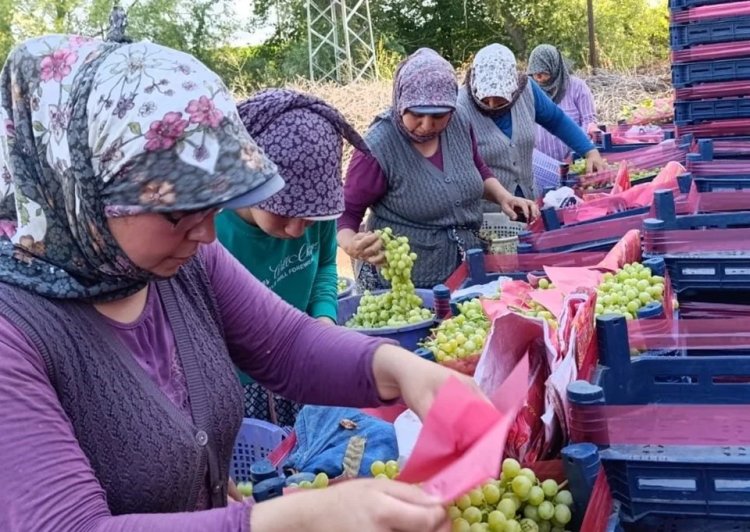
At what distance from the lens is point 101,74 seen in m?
1.11

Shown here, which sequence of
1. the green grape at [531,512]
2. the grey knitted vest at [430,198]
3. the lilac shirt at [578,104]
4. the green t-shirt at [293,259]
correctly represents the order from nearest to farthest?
the green grape at [531,512] < the green t-shirt at [293,259] < the grey knitted vest at [430,198] < the lilac shirt at [578,104]

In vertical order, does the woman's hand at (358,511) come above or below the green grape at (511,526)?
above

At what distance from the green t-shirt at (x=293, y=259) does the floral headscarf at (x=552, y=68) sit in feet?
13.3

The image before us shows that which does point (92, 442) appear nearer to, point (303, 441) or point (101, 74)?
point (101, 74)

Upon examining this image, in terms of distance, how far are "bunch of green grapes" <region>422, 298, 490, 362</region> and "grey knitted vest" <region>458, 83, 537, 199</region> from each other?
190 centimetres

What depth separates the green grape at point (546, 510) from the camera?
137 centimetres

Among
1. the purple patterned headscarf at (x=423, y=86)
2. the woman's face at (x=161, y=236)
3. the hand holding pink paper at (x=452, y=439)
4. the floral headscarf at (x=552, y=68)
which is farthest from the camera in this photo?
the floral headscarf at (x=552, y=68)

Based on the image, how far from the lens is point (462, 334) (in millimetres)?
2133

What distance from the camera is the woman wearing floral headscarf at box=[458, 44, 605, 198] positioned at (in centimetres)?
412

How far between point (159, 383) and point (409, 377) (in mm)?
423

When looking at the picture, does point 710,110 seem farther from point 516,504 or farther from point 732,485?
point 516,504

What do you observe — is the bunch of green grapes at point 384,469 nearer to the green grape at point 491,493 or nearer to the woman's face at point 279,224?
the green grape at point 491,493

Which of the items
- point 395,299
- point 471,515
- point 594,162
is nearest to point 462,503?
point 471,515

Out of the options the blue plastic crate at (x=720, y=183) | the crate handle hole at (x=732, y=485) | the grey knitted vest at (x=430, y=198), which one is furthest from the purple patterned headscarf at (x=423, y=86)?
the crate handle hole at (x=732, y=485)
